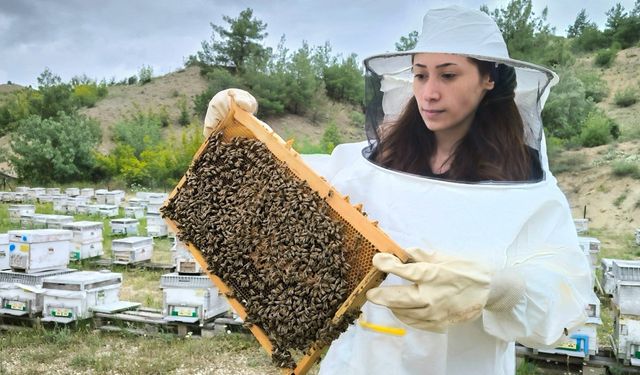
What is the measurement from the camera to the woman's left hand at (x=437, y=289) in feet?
5.28

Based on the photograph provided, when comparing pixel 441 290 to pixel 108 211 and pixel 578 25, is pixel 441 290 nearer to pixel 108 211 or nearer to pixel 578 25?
pixel 108 211

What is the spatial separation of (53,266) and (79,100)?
Result: 42.0 metres

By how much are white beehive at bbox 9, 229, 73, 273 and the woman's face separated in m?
7.10

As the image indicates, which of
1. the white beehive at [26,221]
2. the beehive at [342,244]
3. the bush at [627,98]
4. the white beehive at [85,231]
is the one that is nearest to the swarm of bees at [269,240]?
the beehive at [342,244]

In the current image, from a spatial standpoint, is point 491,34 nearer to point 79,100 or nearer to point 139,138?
point 139,138

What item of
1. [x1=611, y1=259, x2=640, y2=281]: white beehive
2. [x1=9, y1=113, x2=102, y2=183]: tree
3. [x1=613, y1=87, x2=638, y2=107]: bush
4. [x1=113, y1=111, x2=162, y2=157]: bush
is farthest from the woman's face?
[x1=113, y1=111, x2=162, y2=157]: bush

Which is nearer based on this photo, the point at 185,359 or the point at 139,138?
the point at 185,359

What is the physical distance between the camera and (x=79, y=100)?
4556 centimetres

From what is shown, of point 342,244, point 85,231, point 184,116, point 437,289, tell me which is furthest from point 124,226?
point 184,116

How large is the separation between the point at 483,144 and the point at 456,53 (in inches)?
13.4

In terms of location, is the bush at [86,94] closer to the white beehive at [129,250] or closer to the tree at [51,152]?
the tree at [51,152]

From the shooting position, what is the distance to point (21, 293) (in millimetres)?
6961

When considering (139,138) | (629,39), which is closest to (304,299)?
(139,138)

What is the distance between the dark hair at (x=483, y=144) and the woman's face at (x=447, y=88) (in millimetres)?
38
